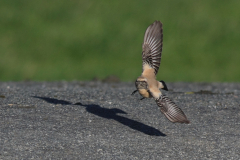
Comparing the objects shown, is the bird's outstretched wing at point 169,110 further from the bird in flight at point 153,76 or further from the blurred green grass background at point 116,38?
the blurred green grass background at point 116,38

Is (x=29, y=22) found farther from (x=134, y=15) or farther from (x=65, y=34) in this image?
(x=134, y=15)

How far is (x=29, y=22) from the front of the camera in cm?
2417

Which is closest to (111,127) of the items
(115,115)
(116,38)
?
(115,115)

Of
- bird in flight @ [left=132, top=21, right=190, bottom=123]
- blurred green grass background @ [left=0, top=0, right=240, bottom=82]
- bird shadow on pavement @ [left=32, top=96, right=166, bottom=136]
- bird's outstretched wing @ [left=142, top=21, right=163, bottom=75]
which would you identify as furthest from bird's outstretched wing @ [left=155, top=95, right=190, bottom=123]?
blurred green grass background @ [left=0, top=0, right=240, bottom=82]

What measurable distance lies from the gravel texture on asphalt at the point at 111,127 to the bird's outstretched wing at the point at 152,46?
155 centimetres

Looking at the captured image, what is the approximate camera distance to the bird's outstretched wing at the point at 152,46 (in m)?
9.03

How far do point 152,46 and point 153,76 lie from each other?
58 cm

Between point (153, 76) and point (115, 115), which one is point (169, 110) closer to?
point (153, 76)

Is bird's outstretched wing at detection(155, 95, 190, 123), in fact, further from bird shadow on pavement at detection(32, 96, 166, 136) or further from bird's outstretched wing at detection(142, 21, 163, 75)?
bird shadow on pavement at detection(32, 96, 166, 136)

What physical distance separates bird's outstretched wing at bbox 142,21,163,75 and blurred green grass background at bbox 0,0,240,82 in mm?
11777

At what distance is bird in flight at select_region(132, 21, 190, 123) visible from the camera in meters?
8.71

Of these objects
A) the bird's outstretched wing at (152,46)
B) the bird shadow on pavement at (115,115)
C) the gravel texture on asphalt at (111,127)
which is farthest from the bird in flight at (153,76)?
the bird shadow on pavement at (115,115)

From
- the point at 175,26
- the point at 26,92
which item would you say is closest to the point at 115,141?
the point at 26,92

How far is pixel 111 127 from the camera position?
10.1m
